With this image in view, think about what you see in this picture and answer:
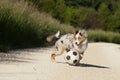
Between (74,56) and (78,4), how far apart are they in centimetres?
10083

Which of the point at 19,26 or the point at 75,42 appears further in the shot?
the point at 19,26

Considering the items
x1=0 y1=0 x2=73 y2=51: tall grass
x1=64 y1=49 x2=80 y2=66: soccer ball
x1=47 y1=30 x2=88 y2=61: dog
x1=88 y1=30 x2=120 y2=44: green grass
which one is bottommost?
x1=88 y1=30 x2=120 y2=44: green grass

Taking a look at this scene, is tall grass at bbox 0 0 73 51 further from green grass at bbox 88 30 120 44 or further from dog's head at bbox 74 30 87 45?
green grass at bbox 88 30 120 44

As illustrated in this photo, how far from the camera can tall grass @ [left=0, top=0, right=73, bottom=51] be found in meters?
20.2

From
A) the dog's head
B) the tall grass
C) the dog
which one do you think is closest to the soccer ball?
the dog

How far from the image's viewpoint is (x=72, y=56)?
540 inches

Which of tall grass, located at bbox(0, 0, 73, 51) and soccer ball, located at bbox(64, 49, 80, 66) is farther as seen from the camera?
tall grass, located at bbox(0, 0, 73, 51)

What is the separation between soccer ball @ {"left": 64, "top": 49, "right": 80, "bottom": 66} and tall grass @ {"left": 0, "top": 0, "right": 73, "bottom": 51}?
150 inches

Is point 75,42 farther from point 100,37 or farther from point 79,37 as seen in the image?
point 100,37

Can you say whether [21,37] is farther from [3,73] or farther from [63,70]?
[3,73]

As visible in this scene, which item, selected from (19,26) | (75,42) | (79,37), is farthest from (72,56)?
(19,26)

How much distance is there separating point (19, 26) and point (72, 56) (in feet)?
29.2

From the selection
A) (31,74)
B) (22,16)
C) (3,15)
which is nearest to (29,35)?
(22,16)

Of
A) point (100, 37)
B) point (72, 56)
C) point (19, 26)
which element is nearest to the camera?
point (72, 56)
